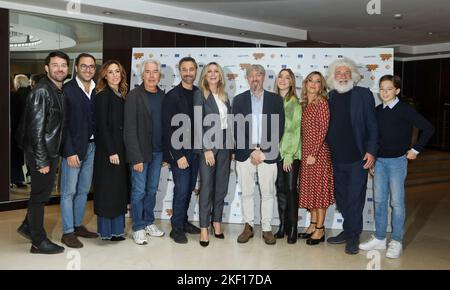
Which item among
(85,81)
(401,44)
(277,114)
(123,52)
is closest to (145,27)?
(123,52)

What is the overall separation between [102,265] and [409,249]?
2.64 metres

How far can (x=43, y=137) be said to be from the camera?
360 centimetres

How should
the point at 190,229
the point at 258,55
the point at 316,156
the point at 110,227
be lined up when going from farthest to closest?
the point at 258,55 → the point at 190,229 → the point at 110,227 → the point at 316,156

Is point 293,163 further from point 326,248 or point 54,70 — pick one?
point 54,70

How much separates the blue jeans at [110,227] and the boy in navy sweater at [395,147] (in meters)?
2.27

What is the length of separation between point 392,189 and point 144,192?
2.14 m

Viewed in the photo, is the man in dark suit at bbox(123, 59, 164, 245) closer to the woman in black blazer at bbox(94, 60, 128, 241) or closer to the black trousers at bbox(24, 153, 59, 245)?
the woman in black blazer at bbox(94, 60, 128, 241)

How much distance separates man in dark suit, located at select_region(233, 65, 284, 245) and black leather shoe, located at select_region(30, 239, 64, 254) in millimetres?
1657

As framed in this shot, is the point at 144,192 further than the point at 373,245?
Yes

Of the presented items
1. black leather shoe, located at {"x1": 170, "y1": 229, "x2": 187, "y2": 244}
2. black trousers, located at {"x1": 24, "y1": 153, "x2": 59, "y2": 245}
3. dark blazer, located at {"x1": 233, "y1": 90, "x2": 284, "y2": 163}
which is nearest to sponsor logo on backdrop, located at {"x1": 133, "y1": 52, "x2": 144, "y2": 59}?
dark blazer, located at {"x1": 233, "y1": 90, "x2": 284, "y2": 163}

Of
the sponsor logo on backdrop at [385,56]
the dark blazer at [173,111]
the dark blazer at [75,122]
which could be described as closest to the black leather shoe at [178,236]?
the dark blazer at [173,111]

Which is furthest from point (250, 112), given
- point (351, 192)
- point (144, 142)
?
point (351, 192)

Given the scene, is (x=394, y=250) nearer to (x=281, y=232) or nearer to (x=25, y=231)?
(x=281, y=232)

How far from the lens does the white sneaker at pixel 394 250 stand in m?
3.83
